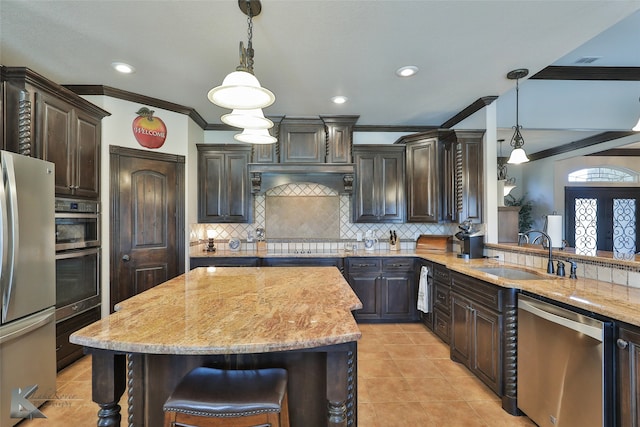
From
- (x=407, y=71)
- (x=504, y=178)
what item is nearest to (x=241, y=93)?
(x=407, y=71)

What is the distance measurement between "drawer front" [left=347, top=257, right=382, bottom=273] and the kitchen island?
6.13ft

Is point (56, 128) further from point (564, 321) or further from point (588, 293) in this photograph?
point (588, 293)

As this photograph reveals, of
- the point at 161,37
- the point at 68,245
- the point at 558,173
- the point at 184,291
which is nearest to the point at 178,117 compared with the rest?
the point at 161,37

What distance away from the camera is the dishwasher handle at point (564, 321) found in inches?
58.7

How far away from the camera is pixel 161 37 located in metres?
2.33

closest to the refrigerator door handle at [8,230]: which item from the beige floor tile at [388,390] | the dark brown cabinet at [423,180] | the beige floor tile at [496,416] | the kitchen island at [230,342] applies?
the kitchen island at [230,342]

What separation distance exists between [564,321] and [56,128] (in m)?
4.07

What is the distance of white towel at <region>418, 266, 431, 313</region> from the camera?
357 centimetres

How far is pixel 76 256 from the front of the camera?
2.76 meters

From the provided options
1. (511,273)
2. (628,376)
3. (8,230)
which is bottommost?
(628,376)

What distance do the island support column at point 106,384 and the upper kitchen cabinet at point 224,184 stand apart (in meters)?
3.04

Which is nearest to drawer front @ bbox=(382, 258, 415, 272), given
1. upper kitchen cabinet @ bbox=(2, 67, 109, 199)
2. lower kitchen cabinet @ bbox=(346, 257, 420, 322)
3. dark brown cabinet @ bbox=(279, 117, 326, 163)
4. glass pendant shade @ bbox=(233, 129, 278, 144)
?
lower kitchen cabinet @ bbox=(346, 257, 420, 322)

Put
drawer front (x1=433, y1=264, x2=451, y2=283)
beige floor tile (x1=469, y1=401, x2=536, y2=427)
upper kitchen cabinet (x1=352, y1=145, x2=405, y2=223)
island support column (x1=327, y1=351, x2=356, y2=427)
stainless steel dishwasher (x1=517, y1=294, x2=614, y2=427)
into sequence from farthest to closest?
upper kitchen cabinet (x1=352, y1=145, x2=405, y2=223) → drawer front (x1=433, y1=264, x2=451, y2=283) → beige floor tile (x1=469, y1=401, x2=536, y2=427) → stainless steel dishwasher (x1=517, y1=294, x2=614, y2=427) → island support column (x1=327, y1=351, x2=356, y2=427)

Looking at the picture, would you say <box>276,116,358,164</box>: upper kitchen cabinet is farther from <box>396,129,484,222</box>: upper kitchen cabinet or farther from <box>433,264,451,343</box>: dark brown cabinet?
<box>433,264,451,343</box>: dark brown cabinet
